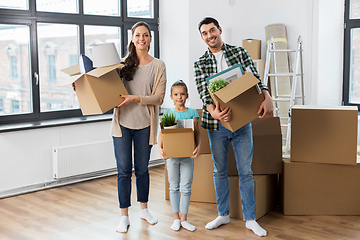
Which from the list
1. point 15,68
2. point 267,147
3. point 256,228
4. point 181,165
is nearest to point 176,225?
point 181,165

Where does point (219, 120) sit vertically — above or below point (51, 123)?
above

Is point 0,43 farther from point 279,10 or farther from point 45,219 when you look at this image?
point 279,10

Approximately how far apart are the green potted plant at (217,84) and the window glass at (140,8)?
113 inches

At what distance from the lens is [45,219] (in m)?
3.01

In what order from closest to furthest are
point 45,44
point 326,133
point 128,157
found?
point 128,157, point 326,133, point 45,44

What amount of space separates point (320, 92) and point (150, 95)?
90.4 inches

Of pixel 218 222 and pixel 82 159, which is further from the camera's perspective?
pixel 82 159

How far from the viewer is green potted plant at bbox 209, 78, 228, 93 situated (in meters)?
2.33

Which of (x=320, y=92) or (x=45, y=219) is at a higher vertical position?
(x=320, y=92)

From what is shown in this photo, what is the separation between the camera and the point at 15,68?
3.98 metres

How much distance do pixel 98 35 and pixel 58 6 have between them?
57 centimetres

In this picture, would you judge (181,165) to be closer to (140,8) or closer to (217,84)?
(217,84)

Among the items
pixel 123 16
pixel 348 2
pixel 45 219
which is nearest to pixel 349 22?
pixel 348 2

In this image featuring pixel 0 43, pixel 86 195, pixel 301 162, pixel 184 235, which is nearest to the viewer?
pixel 184 235
